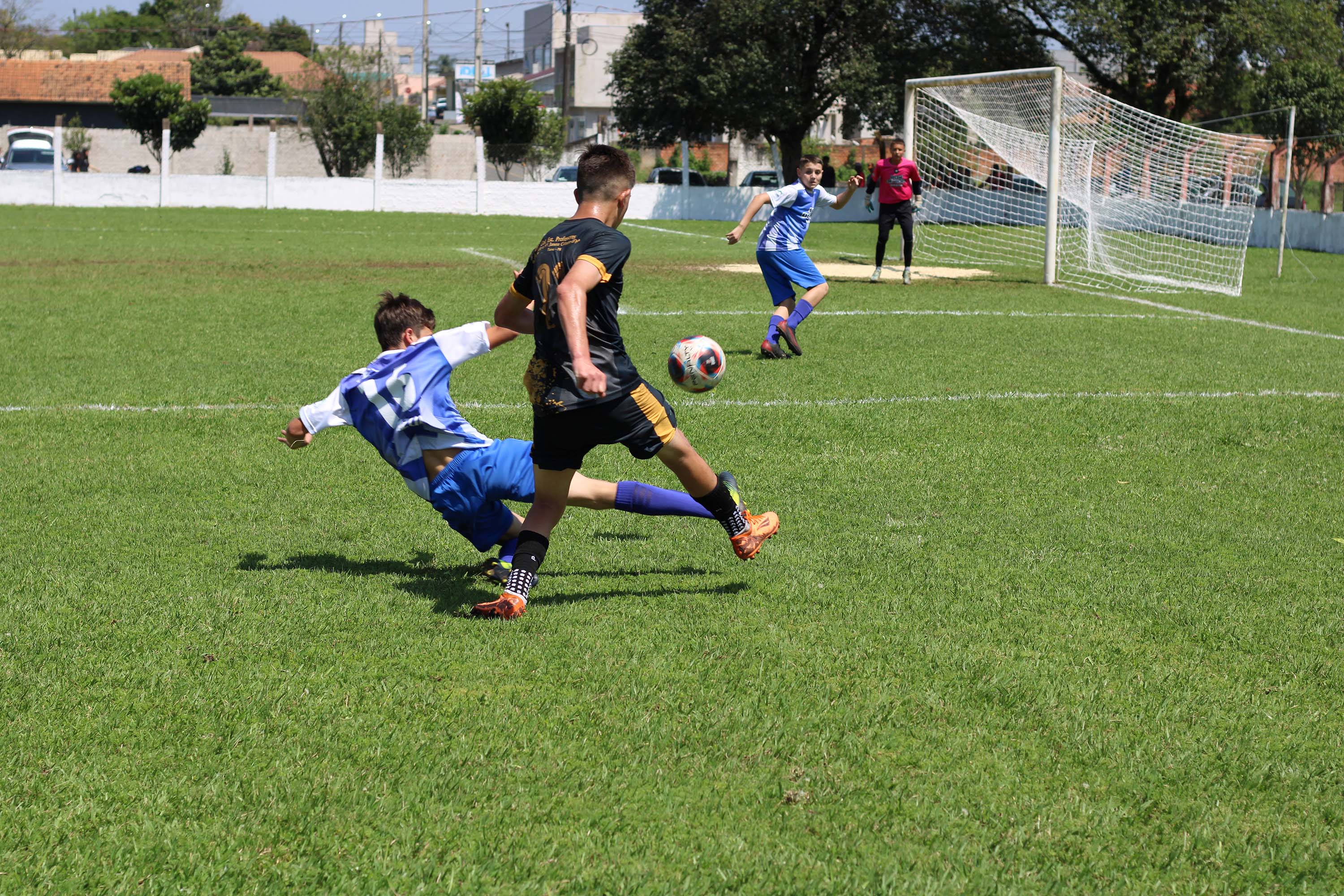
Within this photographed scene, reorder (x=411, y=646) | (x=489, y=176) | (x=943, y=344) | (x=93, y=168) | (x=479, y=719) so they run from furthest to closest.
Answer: (x=93, y=168), (x=489, y=176), (x=943, y=344), (x=411, y=646), (x=479, y=719)

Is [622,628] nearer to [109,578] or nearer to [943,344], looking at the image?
[109,578]

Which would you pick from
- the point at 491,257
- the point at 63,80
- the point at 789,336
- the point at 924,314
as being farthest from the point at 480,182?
the point at 63,80

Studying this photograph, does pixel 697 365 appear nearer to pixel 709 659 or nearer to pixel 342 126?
pixel 709 659

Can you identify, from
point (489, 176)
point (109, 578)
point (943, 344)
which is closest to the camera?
point (109, 578)

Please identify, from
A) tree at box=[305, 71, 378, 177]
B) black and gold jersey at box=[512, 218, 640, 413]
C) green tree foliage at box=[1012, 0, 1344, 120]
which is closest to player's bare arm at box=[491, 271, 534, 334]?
black and gold jersey at box=[512, 218, 640, 413]

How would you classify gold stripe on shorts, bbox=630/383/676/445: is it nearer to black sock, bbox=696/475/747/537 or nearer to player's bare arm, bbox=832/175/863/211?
black sock, bbox=696/475/747/537

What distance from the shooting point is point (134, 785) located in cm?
312

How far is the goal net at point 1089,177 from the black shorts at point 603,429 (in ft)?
45.8

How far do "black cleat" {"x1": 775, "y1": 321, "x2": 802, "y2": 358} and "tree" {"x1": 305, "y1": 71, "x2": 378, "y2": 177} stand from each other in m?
34.5

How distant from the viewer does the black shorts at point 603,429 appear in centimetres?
436

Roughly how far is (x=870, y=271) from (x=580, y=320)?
1603 cm

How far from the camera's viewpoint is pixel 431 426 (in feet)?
15.0

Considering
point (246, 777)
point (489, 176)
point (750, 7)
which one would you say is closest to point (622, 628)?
point (246, 777)

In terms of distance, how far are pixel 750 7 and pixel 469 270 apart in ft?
70.7
